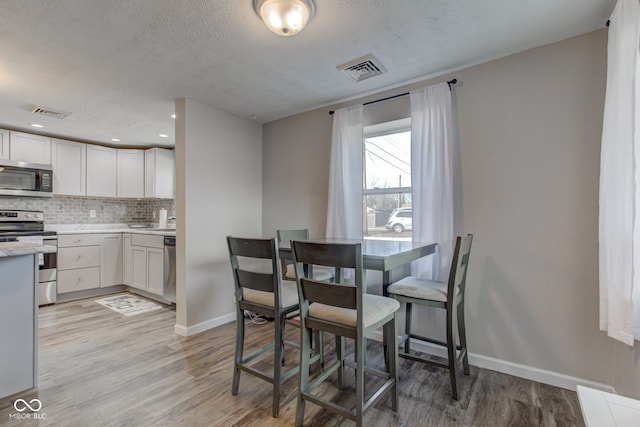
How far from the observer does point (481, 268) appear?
2.31 metres

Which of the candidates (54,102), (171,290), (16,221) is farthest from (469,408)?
(16,221)

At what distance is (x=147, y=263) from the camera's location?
3973mm

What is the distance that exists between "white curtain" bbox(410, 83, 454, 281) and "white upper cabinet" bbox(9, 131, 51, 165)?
4756 millimetres

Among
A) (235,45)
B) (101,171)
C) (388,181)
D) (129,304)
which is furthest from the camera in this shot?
(101,171)

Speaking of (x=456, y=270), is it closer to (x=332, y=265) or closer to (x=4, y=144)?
(x=332, y=265)

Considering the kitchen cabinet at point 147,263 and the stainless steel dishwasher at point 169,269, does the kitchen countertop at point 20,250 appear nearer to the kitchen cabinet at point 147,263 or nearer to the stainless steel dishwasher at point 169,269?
the stainless steel dishwasher at point 169,269

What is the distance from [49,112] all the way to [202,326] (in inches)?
112

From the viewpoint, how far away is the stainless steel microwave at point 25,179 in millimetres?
3666

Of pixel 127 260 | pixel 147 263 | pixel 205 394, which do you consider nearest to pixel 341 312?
pixel 205 394

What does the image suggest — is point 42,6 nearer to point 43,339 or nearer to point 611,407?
point 43,339

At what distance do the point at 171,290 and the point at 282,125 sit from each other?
241 cm

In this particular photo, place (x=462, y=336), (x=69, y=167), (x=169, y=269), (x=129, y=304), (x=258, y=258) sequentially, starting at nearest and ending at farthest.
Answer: (x=258, y=258)
(x=462, y=336)
(x=169, y=269)
(x=129, y=304)
(x=69, y=167)

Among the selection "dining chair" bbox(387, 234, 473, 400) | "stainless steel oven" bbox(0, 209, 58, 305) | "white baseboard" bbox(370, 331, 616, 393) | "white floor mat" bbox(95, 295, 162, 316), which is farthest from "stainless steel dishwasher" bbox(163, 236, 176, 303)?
"white baseboard" bbox(370, 331, 616, 393)

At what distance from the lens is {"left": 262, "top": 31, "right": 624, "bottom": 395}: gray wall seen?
6.37ft
